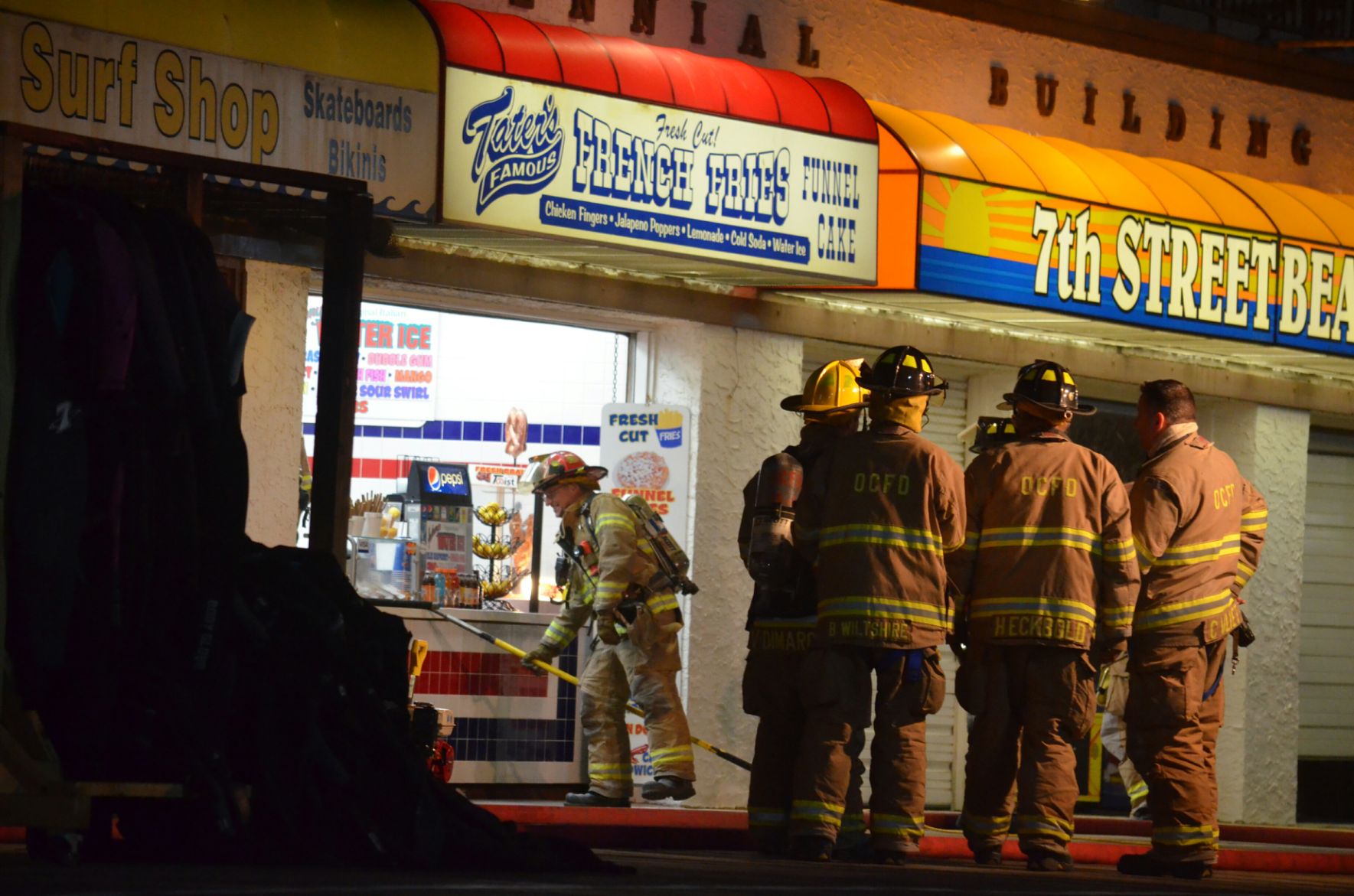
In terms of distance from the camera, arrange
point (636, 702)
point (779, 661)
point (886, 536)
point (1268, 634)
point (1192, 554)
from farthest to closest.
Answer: point (1268, 634) < point (636, 702) < point (1192, 554) < point (779, 661) < point (886, 536)

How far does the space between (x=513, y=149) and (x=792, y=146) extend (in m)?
1.84

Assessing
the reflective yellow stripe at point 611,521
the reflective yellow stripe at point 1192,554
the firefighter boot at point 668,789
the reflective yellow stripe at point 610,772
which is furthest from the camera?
the firefighter boot at point 668,789

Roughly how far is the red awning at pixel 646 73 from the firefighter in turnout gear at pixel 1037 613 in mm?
3077

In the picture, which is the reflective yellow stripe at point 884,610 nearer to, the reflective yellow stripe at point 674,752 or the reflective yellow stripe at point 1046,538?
the reflective yellow stripe at point 1046,538

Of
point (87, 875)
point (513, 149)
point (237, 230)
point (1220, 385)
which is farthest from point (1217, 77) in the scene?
point (87, 875)

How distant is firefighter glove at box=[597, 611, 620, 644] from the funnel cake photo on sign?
1.36m

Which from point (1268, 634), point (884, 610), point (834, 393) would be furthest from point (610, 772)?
point (1268, 634)

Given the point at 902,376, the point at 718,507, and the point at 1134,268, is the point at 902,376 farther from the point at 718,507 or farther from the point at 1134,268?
the point at 1134,268

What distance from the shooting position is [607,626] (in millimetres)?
12266

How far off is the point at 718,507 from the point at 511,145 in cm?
285

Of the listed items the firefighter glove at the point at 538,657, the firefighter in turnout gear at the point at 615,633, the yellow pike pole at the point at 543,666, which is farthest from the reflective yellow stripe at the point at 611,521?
the yellow pike pole at the point at 543,666

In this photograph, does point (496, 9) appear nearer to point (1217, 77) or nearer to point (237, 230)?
point (237, 230)

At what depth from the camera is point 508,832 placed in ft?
24.5

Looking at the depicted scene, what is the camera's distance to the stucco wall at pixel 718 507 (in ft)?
44.1
